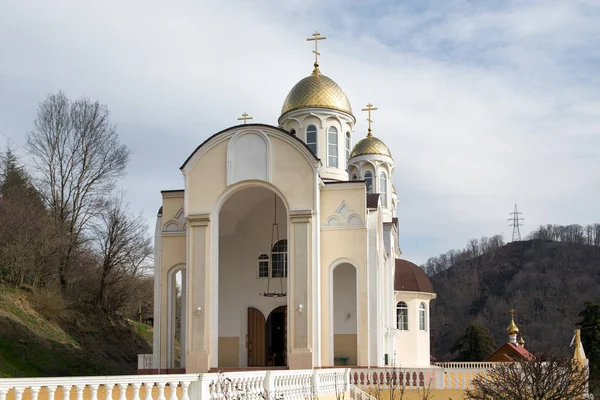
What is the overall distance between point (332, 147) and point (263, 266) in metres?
4.80

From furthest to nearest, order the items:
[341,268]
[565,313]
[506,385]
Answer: [565,313]
[341,268]
[506,385]

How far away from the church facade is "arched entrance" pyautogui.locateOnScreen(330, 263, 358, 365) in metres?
0.03

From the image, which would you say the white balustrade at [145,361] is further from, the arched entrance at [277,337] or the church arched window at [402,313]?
the church arched window at [402,313]

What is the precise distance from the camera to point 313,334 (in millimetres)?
20062

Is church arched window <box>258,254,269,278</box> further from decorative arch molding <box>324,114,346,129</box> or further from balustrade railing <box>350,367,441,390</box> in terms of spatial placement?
balustrade railing <box>350,367,441,390</box>

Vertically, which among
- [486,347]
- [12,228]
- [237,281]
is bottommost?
[486,347]

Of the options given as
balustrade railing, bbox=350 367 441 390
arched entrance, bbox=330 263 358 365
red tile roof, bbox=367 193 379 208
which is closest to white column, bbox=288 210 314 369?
balustrade railing, bbox=350 367 441 390

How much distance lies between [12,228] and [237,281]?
332 inches

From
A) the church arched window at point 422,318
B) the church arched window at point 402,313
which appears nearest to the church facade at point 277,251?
the church arched window at point 402,313

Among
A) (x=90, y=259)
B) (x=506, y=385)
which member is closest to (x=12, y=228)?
(x=90, y=259)

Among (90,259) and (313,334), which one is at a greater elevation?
(90,259)

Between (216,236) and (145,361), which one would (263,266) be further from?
(145,361)

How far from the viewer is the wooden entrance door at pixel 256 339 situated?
24250 mm

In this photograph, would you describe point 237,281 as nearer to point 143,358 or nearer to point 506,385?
point 143,358
